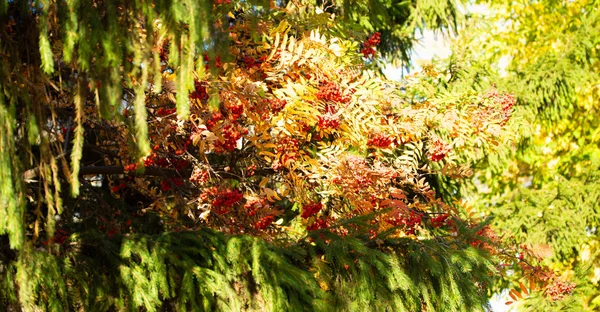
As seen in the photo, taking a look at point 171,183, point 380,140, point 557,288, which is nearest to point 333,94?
point 380,140

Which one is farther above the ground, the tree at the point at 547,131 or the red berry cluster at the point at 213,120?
the tree at the point at 547,131

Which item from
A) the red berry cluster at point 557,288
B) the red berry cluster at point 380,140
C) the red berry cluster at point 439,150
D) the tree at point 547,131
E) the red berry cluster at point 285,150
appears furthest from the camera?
the tree at point 547,131

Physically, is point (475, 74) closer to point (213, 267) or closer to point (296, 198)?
point (296, 198)

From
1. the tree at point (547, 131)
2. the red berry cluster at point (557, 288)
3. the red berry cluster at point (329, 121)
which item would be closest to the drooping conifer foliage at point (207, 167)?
the red berry cluster at point (329, 121)

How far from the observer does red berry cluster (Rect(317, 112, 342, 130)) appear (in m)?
4.48

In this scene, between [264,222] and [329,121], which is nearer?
[329,121]

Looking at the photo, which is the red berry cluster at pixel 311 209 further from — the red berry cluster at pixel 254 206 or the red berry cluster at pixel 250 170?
the red berry cluster at pixel 250 170

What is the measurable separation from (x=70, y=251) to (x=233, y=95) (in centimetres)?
138

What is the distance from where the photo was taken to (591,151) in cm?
1009

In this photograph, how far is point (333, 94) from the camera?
186 inches

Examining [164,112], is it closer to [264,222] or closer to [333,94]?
[264,222]

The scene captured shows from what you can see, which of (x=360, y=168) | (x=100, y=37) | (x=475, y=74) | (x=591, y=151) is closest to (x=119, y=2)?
(x=100, y=37)

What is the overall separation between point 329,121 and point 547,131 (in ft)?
21.9

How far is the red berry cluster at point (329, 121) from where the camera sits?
448 cm
